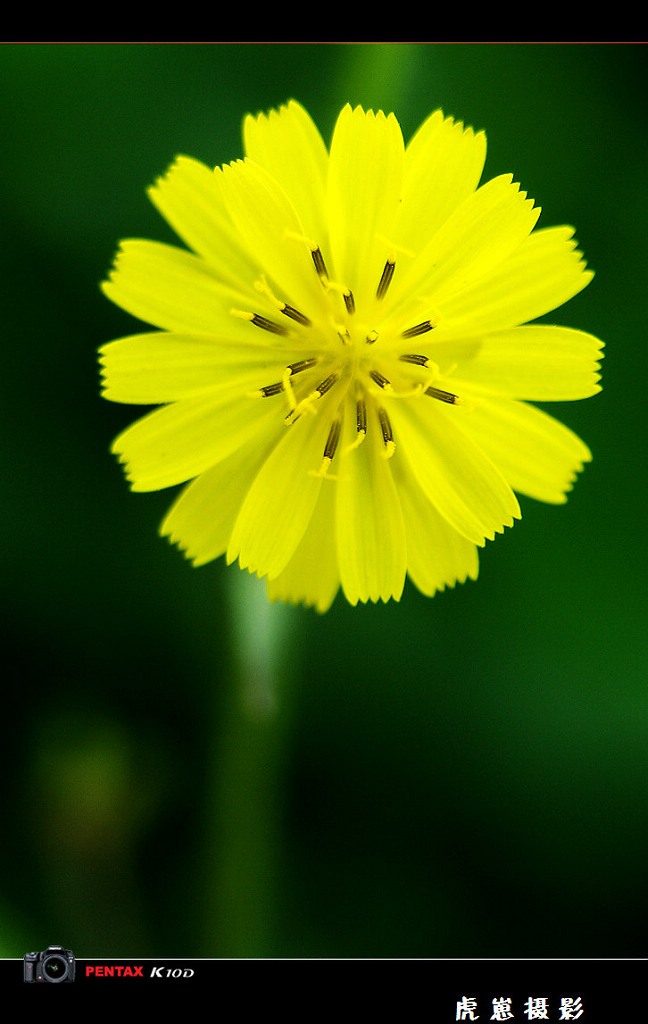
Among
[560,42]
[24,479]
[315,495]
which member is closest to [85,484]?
[24,479]

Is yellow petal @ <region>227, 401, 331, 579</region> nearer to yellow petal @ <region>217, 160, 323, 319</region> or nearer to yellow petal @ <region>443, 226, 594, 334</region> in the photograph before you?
yellow petal @ <region>217, 160, 323, 319</region>

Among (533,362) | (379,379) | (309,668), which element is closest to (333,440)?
(379,379)

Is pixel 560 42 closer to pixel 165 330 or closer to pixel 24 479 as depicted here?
pixel 165 330

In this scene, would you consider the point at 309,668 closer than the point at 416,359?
No

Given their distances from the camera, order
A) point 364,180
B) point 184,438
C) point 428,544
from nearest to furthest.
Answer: point 364,180
point 184,438
point 428,544

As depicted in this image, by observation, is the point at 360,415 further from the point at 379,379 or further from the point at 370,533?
the point at 370,533

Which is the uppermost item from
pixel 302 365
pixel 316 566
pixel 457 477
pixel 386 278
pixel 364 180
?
pixel 364 180

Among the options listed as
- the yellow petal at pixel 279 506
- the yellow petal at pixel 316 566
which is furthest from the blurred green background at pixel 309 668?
the yellow petal at pixel 279 506
